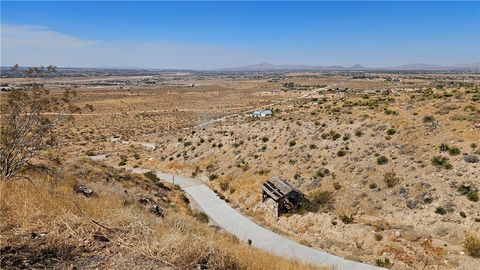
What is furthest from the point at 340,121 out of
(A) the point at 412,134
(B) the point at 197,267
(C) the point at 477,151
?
(B) the point at 197,267

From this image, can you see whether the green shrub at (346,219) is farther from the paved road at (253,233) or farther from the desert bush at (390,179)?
the desert bush at (390,179)

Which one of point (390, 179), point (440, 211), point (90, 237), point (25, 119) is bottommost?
point (440, 211)

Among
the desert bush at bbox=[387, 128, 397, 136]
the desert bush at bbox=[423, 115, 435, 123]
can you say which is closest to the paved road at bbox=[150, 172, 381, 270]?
the desert bush at bbox=[387, 128, 397, 136]

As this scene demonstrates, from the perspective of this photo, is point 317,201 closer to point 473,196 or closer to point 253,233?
point 253,233

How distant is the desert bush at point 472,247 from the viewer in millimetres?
15467

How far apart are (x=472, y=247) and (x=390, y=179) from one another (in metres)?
7.74

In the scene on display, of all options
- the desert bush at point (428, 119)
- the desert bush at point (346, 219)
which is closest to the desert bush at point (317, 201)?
the desert bush at point (346, 219)

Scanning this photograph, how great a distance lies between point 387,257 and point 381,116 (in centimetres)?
1931

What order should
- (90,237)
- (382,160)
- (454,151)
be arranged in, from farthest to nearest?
1. (382,160)
2. (454,151)
3. (90,237)

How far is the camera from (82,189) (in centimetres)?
1446

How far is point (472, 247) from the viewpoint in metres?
15.7

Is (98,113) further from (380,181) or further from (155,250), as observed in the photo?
(155,250)

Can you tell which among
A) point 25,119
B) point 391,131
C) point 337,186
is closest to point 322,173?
point 337,186

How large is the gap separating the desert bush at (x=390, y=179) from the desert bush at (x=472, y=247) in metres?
6.72
